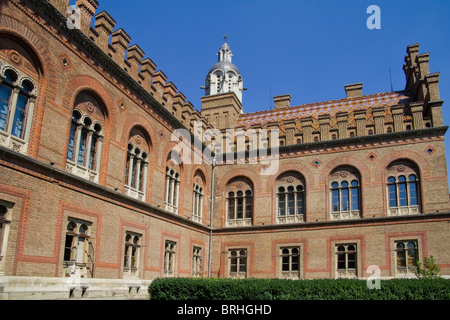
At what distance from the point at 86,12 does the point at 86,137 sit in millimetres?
5013

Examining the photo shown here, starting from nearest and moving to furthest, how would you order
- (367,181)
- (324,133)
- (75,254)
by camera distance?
(75,254), (367,181), (324,133)

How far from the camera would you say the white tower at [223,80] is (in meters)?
37.1

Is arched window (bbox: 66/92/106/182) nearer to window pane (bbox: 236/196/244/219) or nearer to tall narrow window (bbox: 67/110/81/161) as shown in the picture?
tall narrow window (bbox: 67/110/81/161)

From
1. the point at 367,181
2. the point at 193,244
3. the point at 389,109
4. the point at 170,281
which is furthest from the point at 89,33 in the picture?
the point at 389,109

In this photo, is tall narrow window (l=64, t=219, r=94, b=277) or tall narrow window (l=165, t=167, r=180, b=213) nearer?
tall narrow window (l=64, t=219, r=94, b=277)

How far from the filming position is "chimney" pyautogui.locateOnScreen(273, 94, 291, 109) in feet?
115

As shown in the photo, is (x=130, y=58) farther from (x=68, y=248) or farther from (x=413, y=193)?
(x=413, y=193)

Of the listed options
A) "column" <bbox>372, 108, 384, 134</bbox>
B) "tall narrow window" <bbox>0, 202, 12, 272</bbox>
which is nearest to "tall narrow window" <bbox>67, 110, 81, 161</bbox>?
"tall narrow window" <bbox>0, 202, 12, 272</bbox>

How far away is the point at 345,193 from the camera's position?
27047mm

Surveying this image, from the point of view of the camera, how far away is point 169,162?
2477 centimetres

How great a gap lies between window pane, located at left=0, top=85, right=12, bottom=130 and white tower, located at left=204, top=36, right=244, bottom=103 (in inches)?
898

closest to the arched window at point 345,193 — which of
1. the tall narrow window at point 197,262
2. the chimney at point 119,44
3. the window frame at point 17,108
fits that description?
the tall narrow window at point 197,262
